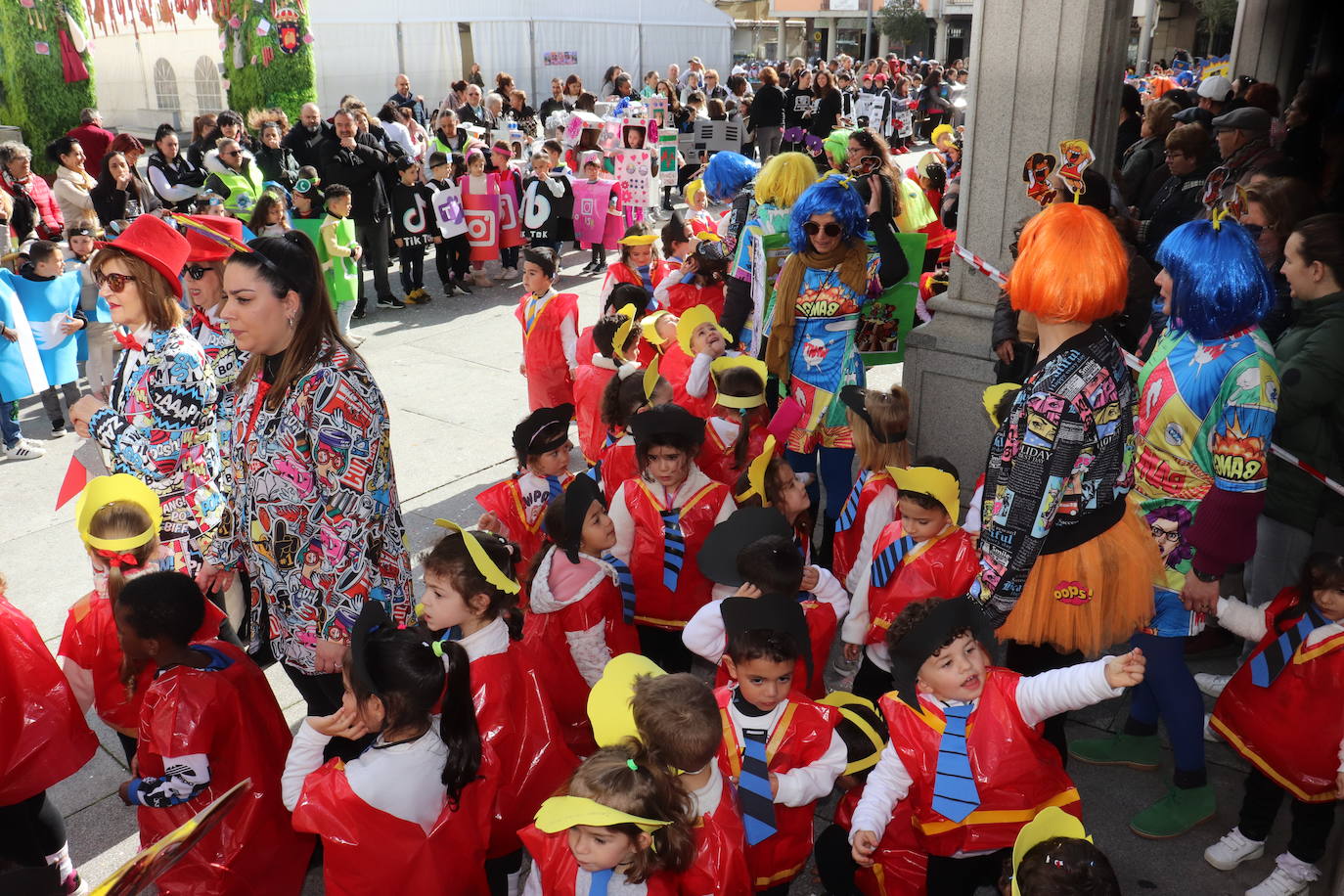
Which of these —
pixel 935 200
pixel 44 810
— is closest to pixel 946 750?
pixel 44 810

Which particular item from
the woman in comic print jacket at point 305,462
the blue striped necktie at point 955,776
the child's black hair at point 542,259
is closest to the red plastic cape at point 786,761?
the blue striped necktie at point 955,776

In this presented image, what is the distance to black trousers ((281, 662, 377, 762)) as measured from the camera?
3.19 m

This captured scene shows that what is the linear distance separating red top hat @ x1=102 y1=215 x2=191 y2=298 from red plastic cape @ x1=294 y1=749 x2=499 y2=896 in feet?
6.45

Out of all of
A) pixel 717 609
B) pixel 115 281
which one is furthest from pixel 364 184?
pixel 717 609

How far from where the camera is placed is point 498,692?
10.1ft

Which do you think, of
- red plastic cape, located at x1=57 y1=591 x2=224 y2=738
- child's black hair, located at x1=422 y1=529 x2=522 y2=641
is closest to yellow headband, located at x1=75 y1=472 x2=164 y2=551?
red plastic cape, located at x1=57 y1=591 x2=224 y2=738

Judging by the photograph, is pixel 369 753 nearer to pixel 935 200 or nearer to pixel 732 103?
pixel 935 200

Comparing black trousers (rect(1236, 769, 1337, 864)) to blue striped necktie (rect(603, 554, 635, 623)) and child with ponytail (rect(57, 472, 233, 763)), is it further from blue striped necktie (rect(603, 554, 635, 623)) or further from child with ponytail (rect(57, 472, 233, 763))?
child with ponytail (rect(57, 472, 233, 763))

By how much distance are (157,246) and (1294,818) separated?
4110 millimetres

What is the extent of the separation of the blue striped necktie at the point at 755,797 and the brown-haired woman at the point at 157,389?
2.19 meters

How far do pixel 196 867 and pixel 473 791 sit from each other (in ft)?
2.62

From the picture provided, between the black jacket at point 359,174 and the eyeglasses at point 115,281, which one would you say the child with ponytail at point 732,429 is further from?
the black jacket at point 359,174

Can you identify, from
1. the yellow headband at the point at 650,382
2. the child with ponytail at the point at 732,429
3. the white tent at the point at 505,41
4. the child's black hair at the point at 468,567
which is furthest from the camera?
the white tent at the point at 505,41

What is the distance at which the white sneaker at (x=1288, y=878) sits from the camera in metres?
3.03
